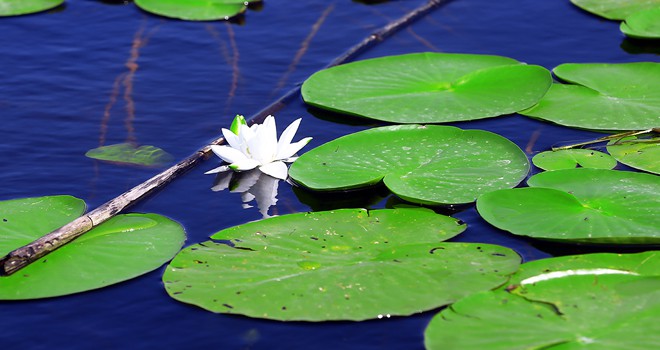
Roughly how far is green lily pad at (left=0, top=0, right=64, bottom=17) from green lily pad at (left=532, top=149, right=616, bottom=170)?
12.1ft

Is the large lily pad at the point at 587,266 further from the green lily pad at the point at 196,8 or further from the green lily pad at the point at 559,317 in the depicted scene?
the green lily pad at the point at 196,8

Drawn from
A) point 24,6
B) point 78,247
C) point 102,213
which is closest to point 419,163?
point 102,213

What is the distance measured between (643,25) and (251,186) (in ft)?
9.26

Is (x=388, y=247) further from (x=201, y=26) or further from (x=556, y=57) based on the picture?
(x=201, y=26)

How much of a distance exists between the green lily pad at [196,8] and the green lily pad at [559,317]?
3.66 m

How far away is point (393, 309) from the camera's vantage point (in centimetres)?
284

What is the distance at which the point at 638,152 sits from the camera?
3.91 m

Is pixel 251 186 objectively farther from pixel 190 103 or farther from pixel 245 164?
pixel 190 103

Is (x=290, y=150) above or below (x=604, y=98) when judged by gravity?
below

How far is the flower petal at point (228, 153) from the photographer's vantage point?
3.85m

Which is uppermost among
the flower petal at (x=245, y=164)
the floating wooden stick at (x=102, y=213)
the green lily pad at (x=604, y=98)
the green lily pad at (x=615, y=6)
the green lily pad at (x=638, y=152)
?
the green lily pad at (x=615, y=6)

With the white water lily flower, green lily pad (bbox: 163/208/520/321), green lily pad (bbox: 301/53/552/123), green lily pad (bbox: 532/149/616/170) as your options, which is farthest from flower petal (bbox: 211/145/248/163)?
green lily pad (bbox: 532/149/616/170)

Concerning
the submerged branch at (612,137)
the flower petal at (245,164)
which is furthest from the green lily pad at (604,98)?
the flower petal at (245,164)

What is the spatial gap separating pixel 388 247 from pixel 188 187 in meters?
1.09
